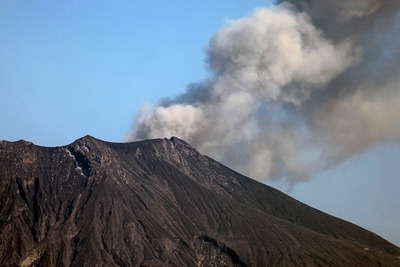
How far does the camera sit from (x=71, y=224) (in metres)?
175

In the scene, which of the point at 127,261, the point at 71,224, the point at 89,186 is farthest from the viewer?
Answer: the point at 89,186

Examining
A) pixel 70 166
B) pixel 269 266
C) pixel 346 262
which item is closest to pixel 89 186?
pixel 70 166

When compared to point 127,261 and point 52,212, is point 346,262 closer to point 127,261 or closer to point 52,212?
point 127,261

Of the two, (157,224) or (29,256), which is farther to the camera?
(157,224)

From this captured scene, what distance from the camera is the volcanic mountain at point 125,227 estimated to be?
166 meters

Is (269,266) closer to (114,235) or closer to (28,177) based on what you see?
(114,235)

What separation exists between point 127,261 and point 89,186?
35.1 m

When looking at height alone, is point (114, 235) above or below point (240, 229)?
below

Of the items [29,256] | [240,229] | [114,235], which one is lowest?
[29,256]

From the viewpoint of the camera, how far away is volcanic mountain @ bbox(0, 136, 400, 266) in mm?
165875

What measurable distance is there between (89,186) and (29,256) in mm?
32965

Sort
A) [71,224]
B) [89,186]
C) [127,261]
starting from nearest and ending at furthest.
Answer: [127,261] → [71,224] → [89,186]

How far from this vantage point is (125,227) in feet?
575

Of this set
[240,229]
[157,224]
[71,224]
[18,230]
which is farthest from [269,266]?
[18,230]
